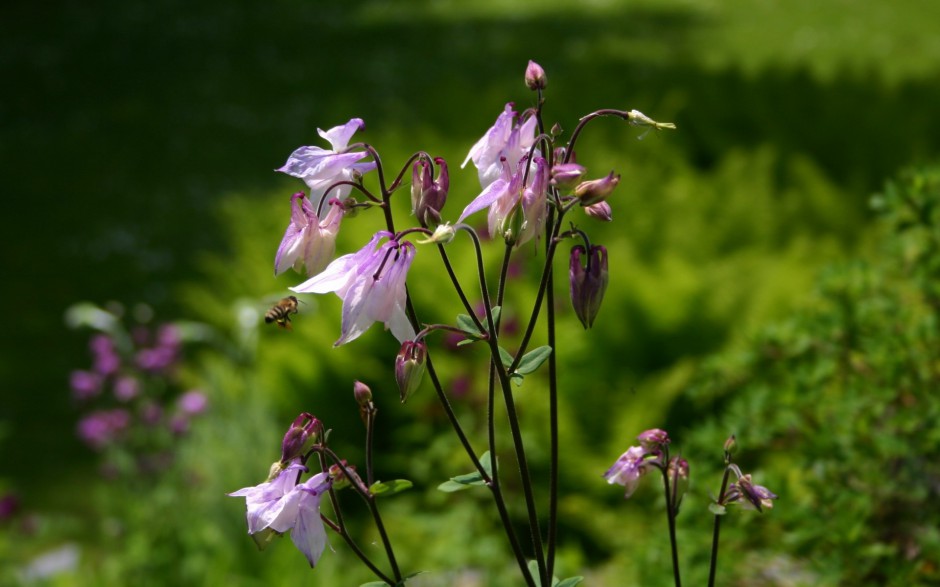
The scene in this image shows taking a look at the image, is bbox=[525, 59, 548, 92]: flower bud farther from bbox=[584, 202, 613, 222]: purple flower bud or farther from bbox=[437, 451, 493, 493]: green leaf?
bbox=[437, 451, 493, 493]: green leaf

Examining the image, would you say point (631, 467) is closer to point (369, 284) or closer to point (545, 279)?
point (545, 279)

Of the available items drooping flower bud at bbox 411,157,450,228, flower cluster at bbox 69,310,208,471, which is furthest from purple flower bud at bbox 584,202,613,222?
flower cluster at bbox 69,310,208,471

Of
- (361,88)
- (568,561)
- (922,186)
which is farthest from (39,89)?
(922,186)

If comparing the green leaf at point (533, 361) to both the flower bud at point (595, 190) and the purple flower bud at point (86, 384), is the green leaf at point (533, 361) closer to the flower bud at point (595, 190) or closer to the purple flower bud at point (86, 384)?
the flower bud at point (595, 190)

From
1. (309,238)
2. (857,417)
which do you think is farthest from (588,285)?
(857,417)

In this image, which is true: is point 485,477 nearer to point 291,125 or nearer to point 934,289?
point 934,289

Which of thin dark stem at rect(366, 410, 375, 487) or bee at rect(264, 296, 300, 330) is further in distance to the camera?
bee at rect(264, 296, 300, 330)
